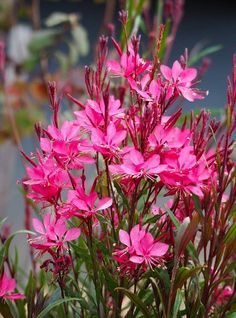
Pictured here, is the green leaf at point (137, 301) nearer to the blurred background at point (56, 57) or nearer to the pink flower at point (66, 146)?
the pink flower at point (66, 146)

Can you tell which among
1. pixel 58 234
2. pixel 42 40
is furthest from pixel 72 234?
pixel 42 40

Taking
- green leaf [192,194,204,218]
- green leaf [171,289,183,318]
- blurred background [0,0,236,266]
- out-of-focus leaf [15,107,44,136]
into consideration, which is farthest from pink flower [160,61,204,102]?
out-of-focus leaf [15,107,44,136]

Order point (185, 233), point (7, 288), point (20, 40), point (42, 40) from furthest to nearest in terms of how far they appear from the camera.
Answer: point (20, 40)
point (42, 40)
point (7, 288)
point (185, 233)

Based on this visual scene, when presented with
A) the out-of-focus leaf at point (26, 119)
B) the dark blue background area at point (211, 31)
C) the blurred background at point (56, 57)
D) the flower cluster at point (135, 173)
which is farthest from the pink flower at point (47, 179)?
the dark blue background area at point (211, 31)

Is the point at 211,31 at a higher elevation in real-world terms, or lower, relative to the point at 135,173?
higher

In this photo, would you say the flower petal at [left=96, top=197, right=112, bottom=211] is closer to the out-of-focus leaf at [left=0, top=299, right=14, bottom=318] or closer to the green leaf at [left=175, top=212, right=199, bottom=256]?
the green leaf at [left=175, top=212, right=199, bottom=256]

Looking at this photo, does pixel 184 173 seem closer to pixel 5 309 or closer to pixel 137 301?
pixel 137 301

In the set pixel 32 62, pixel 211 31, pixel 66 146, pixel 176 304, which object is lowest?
pixel 176 304

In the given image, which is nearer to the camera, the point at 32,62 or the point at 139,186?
the point at 139,186
